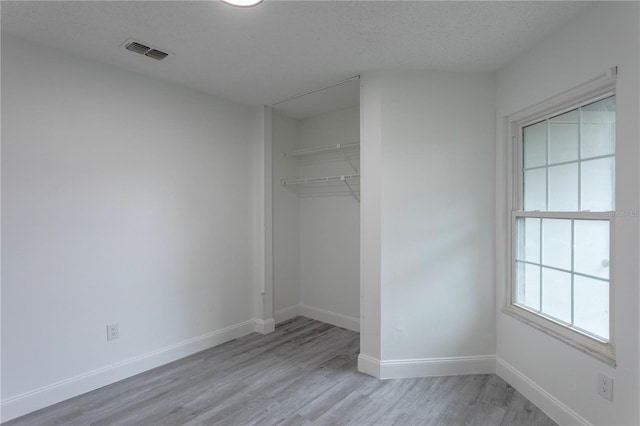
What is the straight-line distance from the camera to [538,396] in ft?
7.02

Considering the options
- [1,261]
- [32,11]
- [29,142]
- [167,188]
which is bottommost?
[1,261]

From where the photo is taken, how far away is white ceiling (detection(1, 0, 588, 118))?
1800 millimetres

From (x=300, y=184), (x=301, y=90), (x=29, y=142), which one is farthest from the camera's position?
(x=300, y=184)

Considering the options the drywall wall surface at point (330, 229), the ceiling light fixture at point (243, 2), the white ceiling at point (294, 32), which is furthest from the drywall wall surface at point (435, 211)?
the ceiling light fixture at point (243, 2)

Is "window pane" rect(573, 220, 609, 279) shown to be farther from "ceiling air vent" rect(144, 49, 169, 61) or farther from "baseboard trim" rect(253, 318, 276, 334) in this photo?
"ceiling air vent" rect(144, 49, 169, 61)

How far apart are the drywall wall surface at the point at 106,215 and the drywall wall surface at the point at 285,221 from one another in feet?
1.66

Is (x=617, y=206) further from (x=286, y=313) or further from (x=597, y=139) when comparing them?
(x=286, y=313)

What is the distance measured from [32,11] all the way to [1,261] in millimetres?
1474

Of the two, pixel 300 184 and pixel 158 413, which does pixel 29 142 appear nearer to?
pixel 158 413

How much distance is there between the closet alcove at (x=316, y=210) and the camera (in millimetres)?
3598

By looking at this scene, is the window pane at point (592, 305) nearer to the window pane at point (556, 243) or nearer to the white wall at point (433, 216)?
the window pane at point (556, 243)

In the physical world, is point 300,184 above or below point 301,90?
below

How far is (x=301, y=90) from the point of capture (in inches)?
121

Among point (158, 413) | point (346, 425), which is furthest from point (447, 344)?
point (158, 413)
